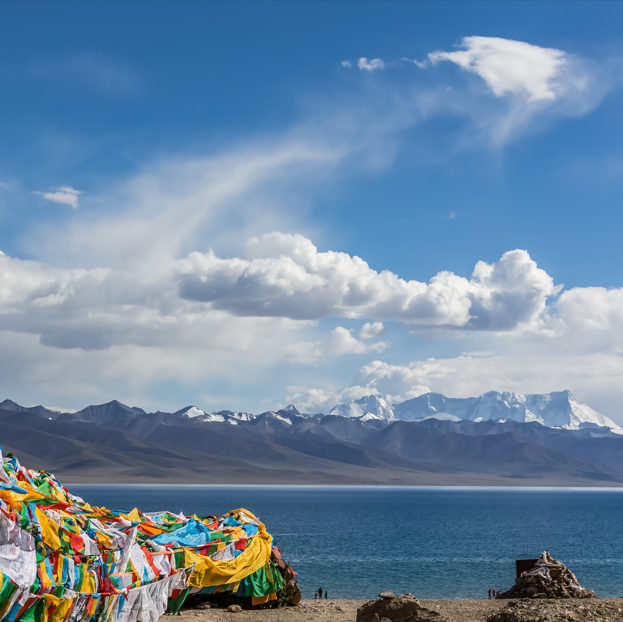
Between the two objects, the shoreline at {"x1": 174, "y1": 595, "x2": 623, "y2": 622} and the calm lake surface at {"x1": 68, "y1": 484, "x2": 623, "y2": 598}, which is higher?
the shoreline at {"x1": 174, "y1": 595, "x2": 623, "y2": 622}

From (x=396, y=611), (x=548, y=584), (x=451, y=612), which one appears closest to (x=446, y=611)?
(x=451, y=612)

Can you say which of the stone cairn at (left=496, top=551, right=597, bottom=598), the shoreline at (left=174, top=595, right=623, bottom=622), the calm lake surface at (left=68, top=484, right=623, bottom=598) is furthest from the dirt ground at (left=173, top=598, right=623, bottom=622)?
the calm lake surface at (left=68, top=484, right=623, bottom=598)

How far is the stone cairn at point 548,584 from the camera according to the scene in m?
27.9

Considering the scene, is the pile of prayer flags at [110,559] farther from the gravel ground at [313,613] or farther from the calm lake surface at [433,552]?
the calm lake surface at [433,552]

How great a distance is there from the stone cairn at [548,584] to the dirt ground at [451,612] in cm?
115

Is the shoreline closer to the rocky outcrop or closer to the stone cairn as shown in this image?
the rocky outcrop

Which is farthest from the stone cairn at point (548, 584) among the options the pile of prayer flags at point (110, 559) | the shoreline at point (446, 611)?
the pile of prayer flags at point (110, 559)

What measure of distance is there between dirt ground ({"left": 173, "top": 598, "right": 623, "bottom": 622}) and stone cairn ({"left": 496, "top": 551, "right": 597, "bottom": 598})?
1.15 meters

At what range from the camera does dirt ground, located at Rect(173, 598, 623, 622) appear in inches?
797

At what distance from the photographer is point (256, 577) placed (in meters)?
27.6

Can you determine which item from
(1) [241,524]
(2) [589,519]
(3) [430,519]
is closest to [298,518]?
(3) [430,519]

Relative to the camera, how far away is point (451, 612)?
1022 inches

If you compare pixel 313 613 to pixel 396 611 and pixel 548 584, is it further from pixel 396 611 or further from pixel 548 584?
pixel 548 584

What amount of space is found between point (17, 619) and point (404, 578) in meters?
32.5
